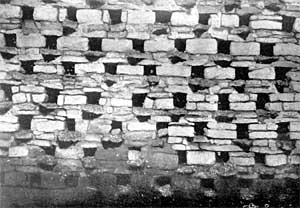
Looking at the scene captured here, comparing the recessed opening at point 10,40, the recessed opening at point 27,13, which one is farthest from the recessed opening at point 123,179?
the recessed opening at point 27,13

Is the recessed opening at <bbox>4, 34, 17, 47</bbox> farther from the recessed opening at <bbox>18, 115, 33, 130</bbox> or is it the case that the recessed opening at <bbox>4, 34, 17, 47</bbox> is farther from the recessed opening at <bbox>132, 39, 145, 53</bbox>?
the recessed opening at <bbox>132, 39, 145, 53</bbox>

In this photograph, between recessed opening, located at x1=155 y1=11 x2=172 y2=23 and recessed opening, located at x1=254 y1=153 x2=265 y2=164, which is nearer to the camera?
recessed opening, located at x1=155 y1=11 x2=172 y2=23

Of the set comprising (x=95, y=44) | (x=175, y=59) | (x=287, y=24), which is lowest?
(x=175, y=59)

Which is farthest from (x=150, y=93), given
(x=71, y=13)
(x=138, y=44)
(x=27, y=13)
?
(x=27, y=13)

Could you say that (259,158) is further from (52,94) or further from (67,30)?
(67,30)

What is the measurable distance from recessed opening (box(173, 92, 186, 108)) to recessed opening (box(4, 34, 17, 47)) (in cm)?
231

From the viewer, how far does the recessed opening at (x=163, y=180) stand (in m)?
4.59

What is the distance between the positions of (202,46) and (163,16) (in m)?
0.67

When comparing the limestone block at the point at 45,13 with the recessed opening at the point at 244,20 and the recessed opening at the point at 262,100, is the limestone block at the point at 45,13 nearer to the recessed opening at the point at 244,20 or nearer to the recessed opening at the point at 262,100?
the recessed opening at the point at 244,20

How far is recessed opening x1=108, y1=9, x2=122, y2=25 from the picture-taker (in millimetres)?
4512

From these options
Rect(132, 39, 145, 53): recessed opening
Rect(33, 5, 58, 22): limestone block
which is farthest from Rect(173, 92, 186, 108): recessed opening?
Rect(33, 5, 58, 22): limestone block

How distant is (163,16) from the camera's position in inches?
177

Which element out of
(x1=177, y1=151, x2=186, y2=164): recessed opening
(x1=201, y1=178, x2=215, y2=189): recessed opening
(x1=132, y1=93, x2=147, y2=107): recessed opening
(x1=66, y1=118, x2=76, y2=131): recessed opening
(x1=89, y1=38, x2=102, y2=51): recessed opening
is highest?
(x1=89, y1=38, x2=102, y2=51): recessed opening

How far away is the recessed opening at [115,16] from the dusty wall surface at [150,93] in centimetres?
1
